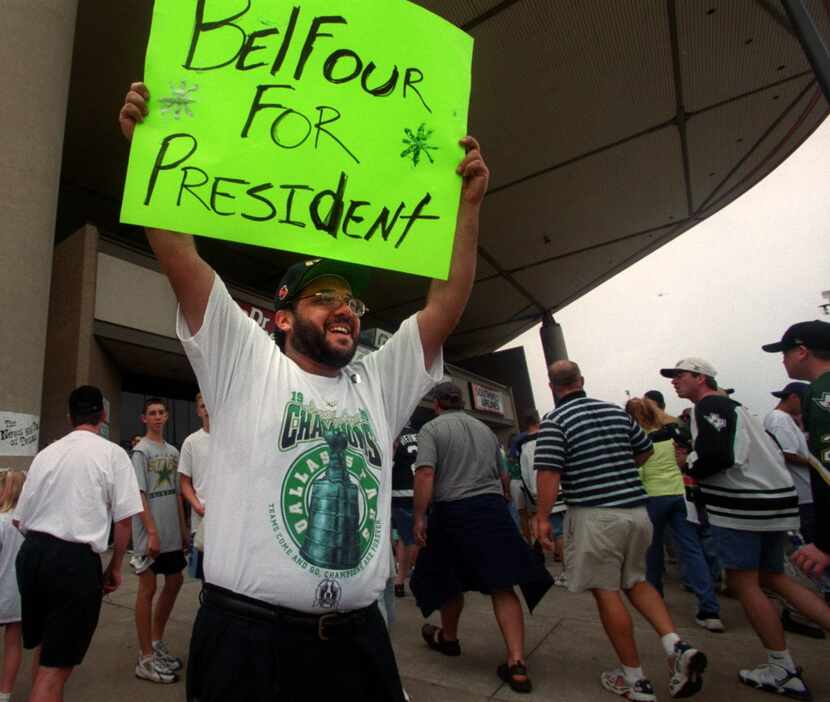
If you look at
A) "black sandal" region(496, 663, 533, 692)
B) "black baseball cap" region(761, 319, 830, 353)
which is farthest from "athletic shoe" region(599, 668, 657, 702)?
"black baseball cap" region(761, 319, 830, 353)

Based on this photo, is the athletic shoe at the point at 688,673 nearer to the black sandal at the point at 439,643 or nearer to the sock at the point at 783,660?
the sock at the point at 783,660

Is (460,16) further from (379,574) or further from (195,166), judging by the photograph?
(379,574)

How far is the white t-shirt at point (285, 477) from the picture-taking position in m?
1.19

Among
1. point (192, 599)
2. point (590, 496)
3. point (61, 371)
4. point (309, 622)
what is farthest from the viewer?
point (61, 371)

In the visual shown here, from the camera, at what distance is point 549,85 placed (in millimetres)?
10055

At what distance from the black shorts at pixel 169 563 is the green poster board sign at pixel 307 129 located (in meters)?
3.18

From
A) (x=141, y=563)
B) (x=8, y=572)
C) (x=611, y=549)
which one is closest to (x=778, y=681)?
(x=611, y=549)

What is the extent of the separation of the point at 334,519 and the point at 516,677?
251cm

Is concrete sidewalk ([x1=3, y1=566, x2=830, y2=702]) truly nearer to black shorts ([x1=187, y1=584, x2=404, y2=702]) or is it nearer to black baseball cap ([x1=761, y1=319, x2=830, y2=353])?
→ black baseball cap ([x1=761, y1=319, x2=830, y2=353])

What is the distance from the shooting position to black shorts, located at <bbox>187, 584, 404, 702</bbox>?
114cm

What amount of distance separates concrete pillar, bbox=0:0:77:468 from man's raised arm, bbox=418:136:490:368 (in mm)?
4957

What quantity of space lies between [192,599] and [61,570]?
313 centimetres

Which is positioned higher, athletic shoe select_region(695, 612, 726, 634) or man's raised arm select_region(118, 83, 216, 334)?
man's raised arm select_region(118, 83, 216, 334)

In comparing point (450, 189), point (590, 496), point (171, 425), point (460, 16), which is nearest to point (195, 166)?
point (450, 189)
